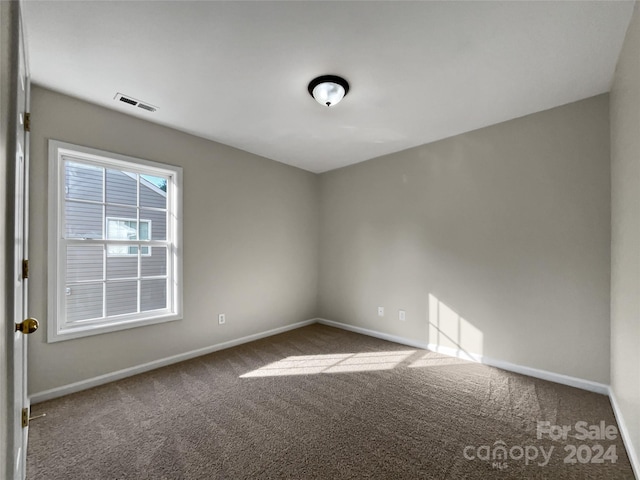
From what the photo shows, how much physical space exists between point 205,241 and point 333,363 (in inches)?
80.9

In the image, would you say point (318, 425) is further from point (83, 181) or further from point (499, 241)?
point (83, 181)

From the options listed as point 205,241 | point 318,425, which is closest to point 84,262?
point 205,241

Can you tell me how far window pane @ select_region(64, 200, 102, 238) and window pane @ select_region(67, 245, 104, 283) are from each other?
4.7 inches

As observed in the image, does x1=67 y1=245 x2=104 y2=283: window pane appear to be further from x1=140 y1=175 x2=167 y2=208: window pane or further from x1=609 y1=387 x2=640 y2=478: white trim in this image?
x1=609 y1=387 x2=640 y2=478: white trim

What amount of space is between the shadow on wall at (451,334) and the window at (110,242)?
9.82 ft

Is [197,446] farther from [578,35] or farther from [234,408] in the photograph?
[578,35]

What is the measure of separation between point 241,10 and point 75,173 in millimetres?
2152

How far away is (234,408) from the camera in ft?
7.45

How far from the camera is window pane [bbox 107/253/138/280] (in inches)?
109

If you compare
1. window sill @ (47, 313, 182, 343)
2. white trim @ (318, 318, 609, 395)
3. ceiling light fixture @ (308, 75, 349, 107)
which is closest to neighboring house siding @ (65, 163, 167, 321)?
window sill @ (47, 313, 182, 343)

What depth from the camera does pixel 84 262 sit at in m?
2.60

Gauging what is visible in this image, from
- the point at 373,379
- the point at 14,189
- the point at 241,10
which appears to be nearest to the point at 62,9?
the point at 241,10

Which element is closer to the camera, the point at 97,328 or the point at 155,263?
the point at 97,328

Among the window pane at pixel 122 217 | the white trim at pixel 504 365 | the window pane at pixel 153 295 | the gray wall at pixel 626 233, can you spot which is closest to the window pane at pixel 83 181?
the window pane at pixel 122 217
